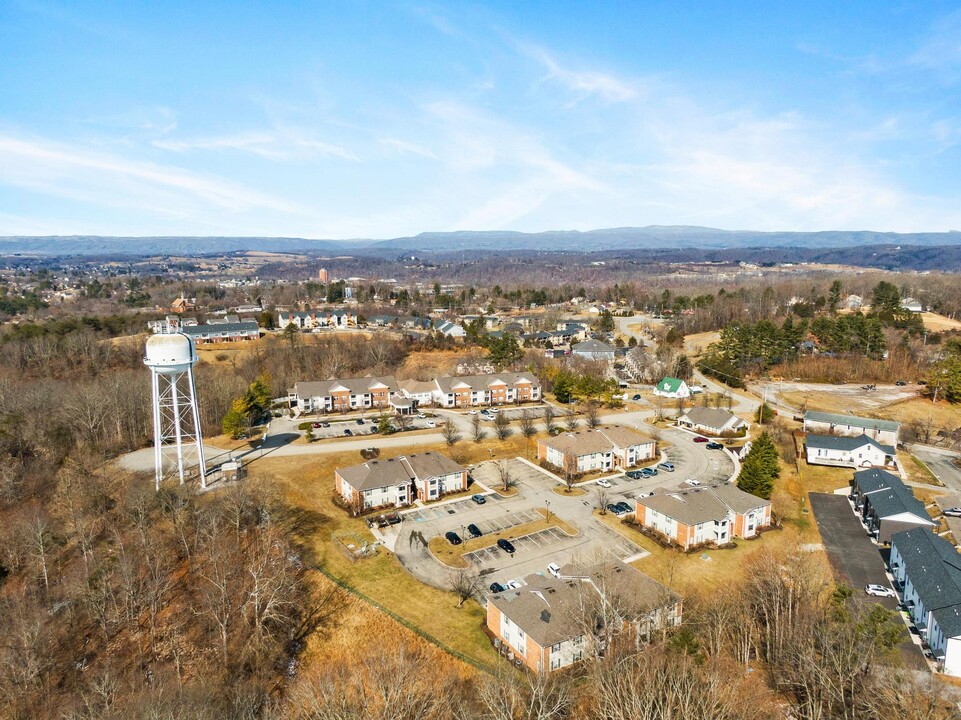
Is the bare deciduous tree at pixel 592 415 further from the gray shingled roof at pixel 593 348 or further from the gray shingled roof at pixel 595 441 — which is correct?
the gray shingled roof at pixel 593 348

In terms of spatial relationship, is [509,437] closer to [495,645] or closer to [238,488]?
[238,488]

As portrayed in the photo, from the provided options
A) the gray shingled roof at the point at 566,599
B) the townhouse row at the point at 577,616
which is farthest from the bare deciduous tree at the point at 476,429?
the townhouse row at the point at 577,616

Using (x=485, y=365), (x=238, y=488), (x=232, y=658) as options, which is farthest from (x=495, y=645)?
(x=485, y=365)

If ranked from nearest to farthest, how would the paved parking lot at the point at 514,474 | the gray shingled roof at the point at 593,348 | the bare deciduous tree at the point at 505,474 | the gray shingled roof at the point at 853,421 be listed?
the bare deciduous tree at the point at 505,474 < the paved parking lot at the point at 514,474 < the gray shingled roof at the point at 853,421 < the gray shingled roof at the point at 593,348

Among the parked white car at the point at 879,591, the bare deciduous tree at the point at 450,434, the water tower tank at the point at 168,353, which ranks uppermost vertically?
the water tower tank at the point at 168,353

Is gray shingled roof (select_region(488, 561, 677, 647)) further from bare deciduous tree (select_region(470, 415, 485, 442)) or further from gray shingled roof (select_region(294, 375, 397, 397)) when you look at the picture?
gray shingled roof (select_region(294, 375, 397, 397))

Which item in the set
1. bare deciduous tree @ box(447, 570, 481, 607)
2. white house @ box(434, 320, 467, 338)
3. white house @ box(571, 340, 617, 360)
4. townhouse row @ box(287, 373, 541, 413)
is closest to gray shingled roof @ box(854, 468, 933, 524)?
bare deciduous tree @ box(447, 570, 481, 607)

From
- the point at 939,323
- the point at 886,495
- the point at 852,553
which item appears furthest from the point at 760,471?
the point at 939,323
